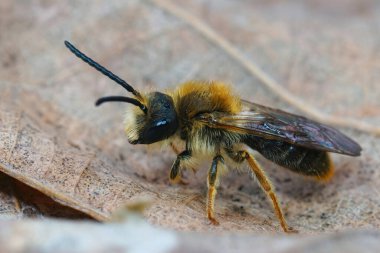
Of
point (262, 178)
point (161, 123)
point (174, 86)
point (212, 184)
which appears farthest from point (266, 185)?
point (174, 86)

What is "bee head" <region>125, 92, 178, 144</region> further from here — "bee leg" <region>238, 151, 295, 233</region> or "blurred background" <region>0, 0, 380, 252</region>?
"bee leg" <region>238, 151, 295, 233</region>

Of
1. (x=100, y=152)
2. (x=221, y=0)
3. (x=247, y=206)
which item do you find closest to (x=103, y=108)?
(x=100, y=152)

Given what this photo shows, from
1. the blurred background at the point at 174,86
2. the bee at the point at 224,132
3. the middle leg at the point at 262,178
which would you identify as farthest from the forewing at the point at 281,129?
the blurred background at the point at 174,86

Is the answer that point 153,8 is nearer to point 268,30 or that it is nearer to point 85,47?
point 85,47

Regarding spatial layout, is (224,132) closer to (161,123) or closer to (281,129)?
(281,129)

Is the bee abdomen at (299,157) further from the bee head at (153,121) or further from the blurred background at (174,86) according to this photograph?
the bee head at (153,121)

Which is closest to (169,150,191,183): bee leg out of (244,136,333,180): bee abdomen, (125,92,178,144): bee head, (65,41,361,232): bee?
(65,41,361,232): bee

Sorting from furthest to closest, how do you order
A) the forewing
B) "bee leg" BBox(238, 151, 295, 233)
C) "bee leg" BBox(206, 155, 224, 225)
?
the forewing < "bee leg" BBox(238, 151, 295, 233) < "bee leg" BBox(206, 155, 224, 225)
